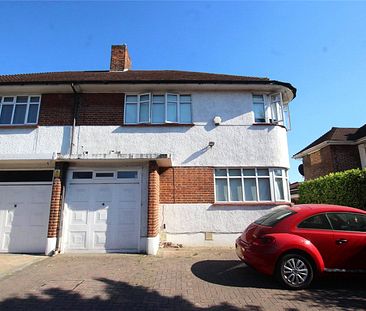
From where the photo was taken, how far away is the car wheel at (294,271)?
4.82 meters

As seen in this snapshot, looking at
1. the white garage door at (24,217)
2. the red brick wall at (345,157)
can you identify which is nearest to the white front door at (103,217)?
the white garage door at (24,217)

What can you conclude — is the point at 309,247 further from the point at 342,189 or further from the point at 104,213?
the point at 342,189

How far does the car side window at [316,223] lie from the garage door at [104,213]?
16.4ft

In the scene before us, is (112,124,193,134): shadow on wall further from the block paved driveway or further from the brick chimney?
the brick chimney

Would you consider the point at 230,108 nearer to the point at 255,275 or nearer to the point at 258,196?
the point at 258,196

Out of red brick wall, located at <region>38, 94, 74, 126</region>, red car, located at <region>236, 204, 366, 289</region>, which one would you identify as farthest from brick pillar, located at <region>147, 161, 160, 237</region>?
red brick wall, located at <region>38, 94, 74, 126</region>

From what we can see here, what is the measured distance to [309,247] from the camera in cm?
485

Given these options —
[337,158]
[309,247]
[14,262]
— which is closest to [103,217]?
[14,262]

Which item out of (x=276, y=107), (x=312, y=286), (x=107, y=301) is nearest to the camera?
(x=107, y=301)

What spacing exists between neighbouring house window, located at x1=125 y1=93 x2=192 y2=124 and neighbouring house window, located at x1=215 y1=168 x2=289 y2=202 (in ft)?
8.56

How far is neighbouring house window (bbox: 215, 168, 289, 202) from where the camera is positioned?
9.55 metres

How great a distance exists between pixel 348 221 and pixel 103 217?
662 centimetres

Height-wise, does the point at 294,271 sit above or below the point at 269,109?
below

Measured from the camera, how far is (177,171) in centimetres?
963
